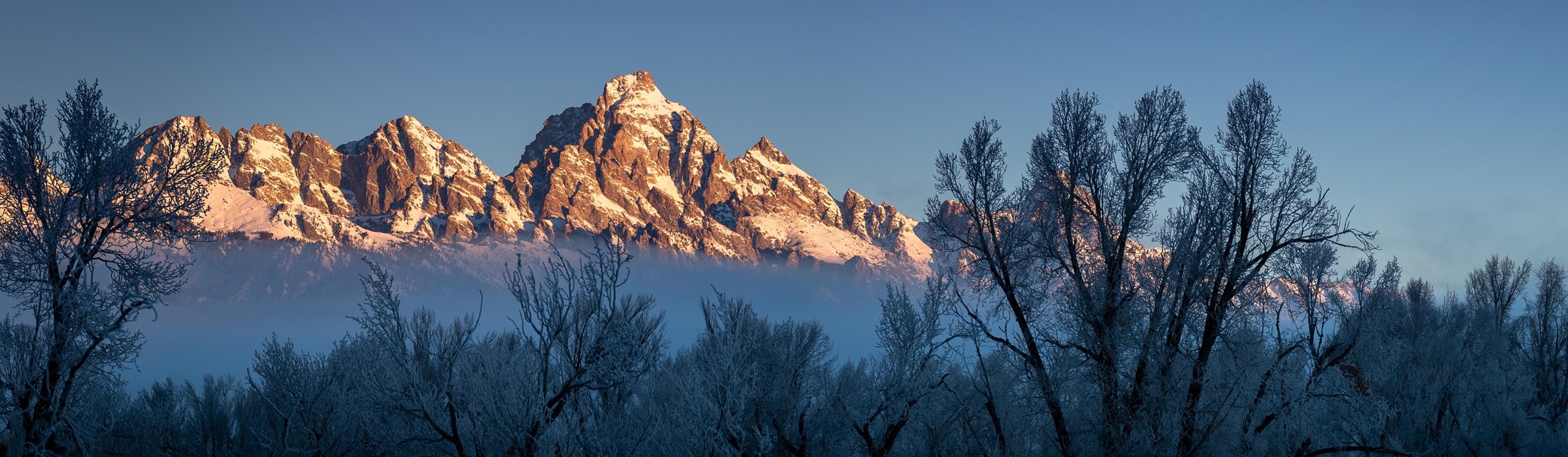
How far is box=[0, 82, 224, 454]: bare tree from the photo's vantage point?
1262 cm

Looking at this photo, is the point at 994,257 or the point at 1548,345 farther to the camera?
the point at 1548,345

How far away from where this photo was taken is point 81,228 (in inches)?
542

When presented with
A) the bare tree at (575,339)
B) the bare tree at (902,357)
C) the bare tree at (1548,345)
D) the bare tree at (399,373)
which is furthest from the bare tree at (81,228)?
the bare tree at (1548,345)

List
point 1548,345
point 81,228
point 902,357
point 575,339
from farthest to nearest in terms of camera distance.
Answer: point 1548,345
point 902,357
point 81,228
point 575,339

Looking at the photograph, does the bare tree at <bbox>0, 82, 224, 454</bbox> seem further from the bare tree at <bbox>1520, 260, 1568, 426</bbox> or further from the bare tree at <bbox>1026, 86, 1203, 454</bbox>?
the bare tree at <bbox>1520, 260, 1568, 426</bbox>

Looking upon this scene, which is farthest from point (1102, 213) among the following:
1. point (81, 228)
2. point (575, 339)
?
point (81, 228)

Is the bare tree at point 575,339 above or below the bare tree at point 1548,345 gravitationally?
below

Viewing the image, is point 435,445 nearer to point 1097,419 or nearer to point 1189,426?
point 1097,419

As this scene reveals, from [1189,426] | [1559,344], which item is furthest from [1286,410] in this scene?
[1559,344]

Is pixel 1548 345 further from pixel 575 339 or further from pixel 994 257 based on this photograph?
pixel 575 339

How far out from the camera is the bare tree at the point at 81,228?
1262cm

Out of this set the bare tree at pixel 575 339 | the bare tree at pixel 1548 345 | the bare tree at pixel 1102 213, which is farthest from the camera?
the bare tree at pixel 1548 345

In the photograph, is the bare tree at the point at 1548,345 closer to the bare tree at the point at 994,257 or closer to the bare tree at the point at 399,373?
the bare tree at the point at 994,257

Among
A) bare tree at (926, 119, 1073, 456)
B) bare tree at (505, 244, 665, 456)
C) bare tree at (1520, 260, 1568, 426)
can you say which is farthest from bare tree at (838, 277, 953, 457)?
bare tree at (1520, 260, 1568, 426)
